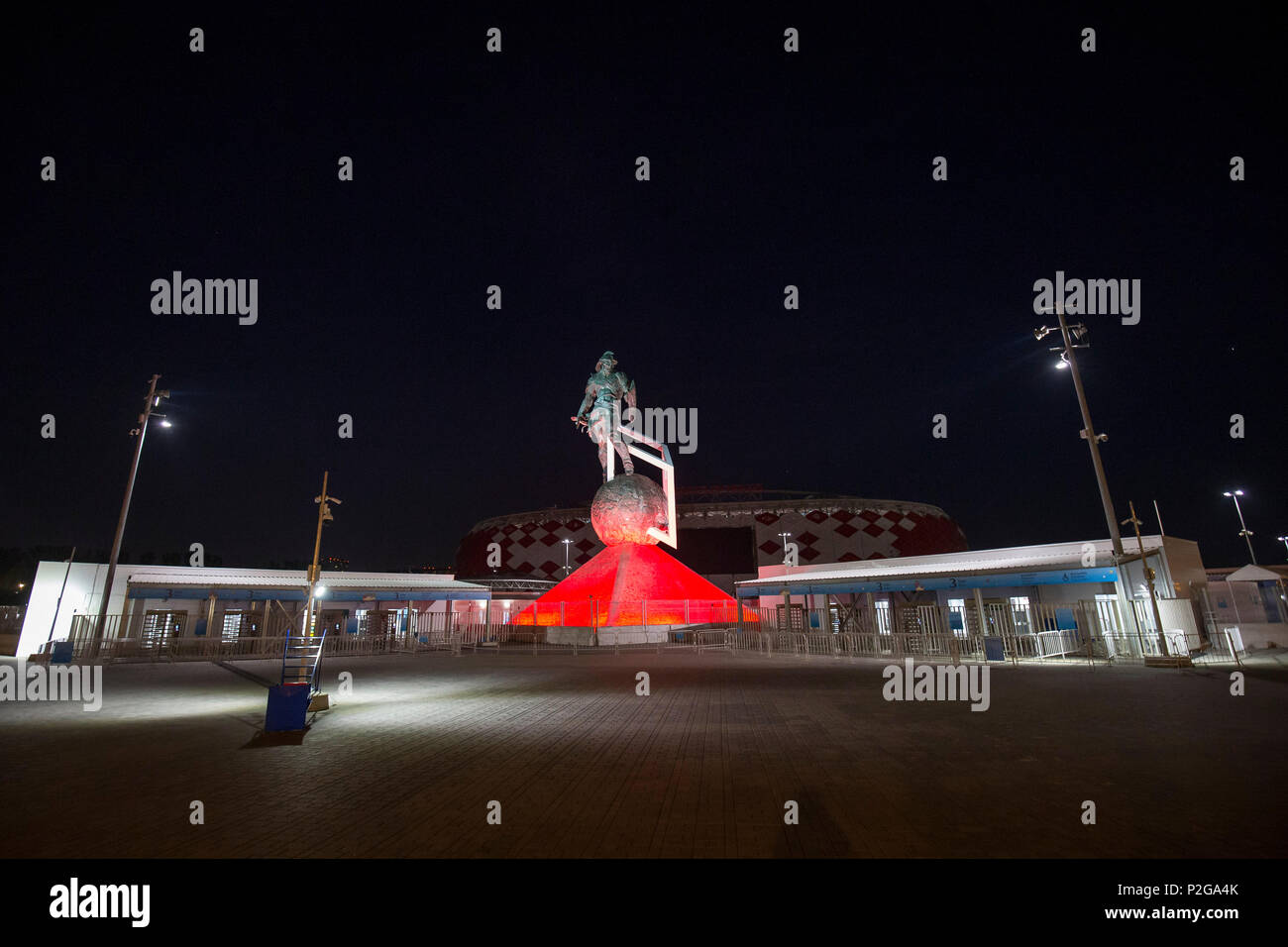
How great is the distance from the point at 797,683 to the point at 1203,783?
23.1 feet

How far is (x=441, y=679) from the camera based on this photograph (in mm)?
12133

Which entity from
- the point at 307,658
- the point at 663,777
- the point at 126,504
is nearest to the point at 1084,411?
the point at 663,777

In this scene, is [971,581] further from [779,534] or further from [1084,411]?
[779,534]

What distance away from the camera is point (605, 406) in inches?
1147

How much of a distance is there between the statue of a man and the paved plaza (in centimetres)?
2097

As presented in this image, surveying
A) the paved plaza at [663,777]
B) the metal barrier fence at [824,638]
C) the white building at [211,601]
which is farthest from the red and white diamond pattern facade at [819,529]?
the paved plaza at [663,777]

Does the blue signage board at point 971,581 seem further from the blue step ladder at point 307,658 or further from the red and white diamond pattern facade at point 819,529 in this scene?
the red and white diamond pattern facade at point 819,529

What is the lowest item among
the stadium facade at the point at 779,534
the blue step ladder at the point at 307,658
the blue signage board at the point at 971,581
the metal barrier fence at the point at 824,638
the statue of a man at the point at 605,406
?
the metal barrier fence at the point at 824,638

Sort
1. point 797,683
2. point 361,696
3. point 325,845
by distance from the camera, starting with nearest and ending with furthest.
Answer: point 325,845, point 361,696, point 797,683

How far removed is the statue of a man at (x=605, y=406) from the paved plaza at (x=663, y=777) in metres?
21.0

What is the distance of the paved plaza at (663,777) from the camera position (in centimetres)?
323

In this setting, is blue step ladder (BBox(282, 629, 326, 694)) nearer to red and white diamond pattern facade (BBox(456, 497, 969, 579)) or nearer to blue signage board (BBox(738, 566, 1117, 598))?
blue signage board (BBox(738, 566, 1117, 598))
